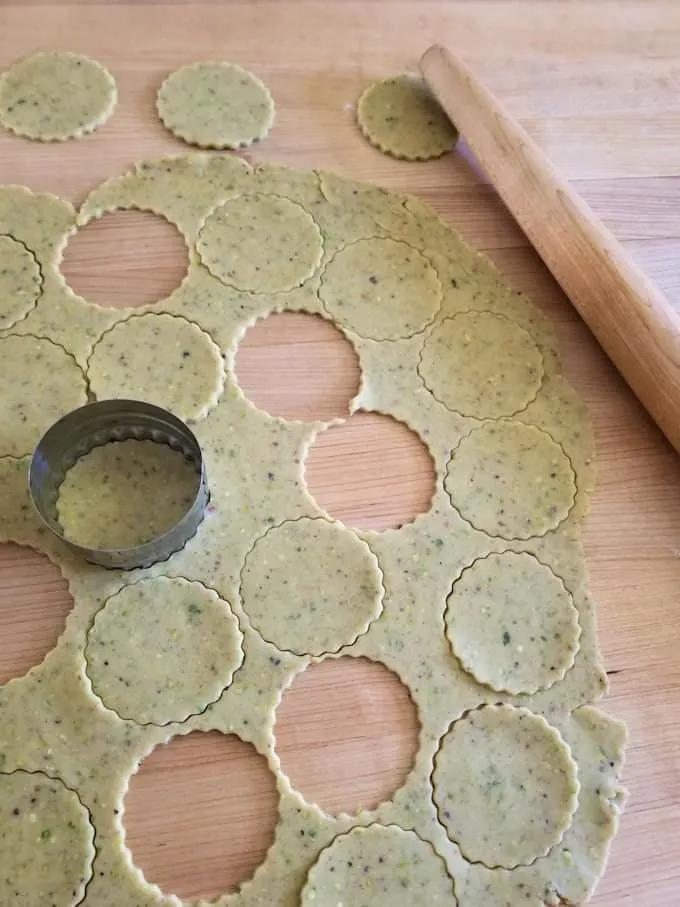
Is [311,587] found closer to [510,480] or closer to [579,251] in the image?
[510,480]

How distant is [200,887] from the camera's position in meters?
0.93

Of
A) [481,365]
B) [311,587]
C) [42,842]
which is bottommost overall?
[42,842]

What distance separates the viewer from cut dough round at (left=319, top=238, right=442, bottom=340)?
127 centimetres

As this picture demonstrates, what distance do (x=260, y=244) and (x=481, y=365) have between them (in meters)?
0.37

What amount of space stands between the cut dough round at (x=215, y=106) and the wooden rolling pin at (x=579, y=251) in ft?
1.00

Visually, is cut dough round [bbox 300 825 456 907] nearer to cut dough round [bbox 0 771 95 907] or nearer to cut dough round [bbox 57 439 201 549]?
cut dough round [bbox 0 771 95 907]

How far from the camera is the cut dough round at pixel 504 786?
95 cm

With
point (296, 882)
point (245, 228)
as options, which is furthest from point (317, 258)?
point (296, 882)

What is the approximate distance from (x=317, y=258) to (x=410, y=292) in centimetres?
15

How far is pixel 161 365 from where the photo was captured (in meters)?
1.20

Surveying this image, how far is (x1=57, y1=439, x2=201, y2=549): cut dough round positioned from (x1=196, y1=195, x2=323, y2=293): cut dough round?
302 mm

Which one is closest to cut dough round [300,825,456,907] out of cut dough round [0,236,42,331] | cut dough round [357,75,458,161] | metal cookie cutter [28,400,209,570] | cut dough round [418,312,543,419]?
metal cookie cutter [28,400,209,570]

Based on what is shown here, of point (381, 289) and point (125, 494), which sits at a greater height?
point (381, 289)

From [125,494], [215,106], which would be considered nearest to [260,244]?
[215,106]
